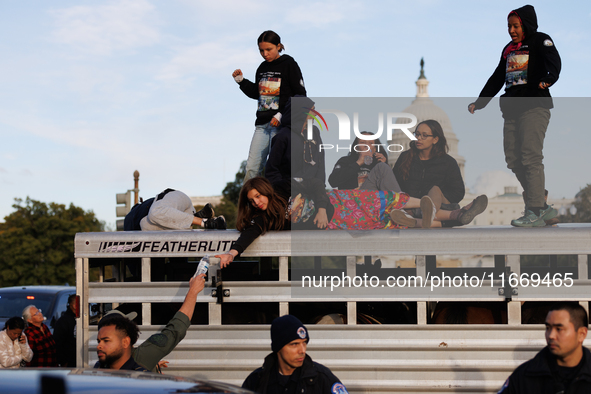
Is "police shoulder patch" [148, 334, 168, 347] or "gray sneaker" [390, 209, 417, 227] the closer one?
"police shoulder patch" [148, 334, 168, 347]

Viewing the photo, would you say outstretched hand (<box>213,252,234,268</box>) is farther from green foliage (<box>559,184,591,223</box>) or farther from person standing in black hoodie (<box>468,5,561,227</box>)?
green foliage (<box>559,184,591,223</box>)

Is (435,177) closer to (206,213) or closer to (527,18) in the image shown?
(527,18)

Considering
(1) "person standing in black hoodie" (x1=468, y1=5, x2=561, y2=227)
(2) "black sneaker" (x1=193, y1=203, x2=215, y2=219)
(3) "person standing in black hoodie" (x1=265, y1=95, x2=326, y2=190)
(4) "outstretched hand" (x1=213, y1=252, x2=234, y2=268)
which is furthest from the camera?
(3) "person standing in black hoodie" (x1=265, y1=95, x2=326, y2=190)

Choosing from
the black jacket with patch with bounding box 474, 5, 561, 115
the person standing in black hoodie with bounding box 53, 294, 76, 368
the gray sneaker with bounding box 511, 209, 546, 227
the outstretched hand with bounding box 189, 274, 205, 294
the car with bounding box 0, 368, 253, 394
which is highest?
the black jacket with patch with bounding box 474, 5, 561, 115

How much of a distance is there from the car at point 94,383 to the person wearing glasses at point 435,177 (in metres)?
2.59

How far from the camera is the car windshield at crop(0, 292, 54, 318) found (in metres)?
9.77

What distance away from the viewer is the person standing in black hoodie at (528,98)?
4723 mm

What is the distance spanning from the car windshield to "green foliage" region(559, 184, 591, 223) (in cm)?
776

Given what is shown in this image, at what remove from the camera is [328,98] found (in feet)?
17.5

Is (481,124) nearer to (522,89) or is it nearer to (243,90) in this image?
(522,89)

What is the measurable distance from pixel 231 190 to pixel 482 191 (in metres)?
43.4

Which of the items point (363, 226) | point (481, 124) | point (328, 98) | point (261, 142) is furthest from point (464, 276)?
point (261, 142)

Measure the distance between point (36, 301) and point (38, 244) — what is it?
35.0 meters

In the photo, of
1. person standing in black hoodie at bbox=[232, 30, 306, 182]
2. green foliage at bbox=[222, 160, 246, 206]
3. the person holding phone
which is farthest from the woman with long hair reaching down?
green foliage at bbox=[222, 160, 246, 206]
